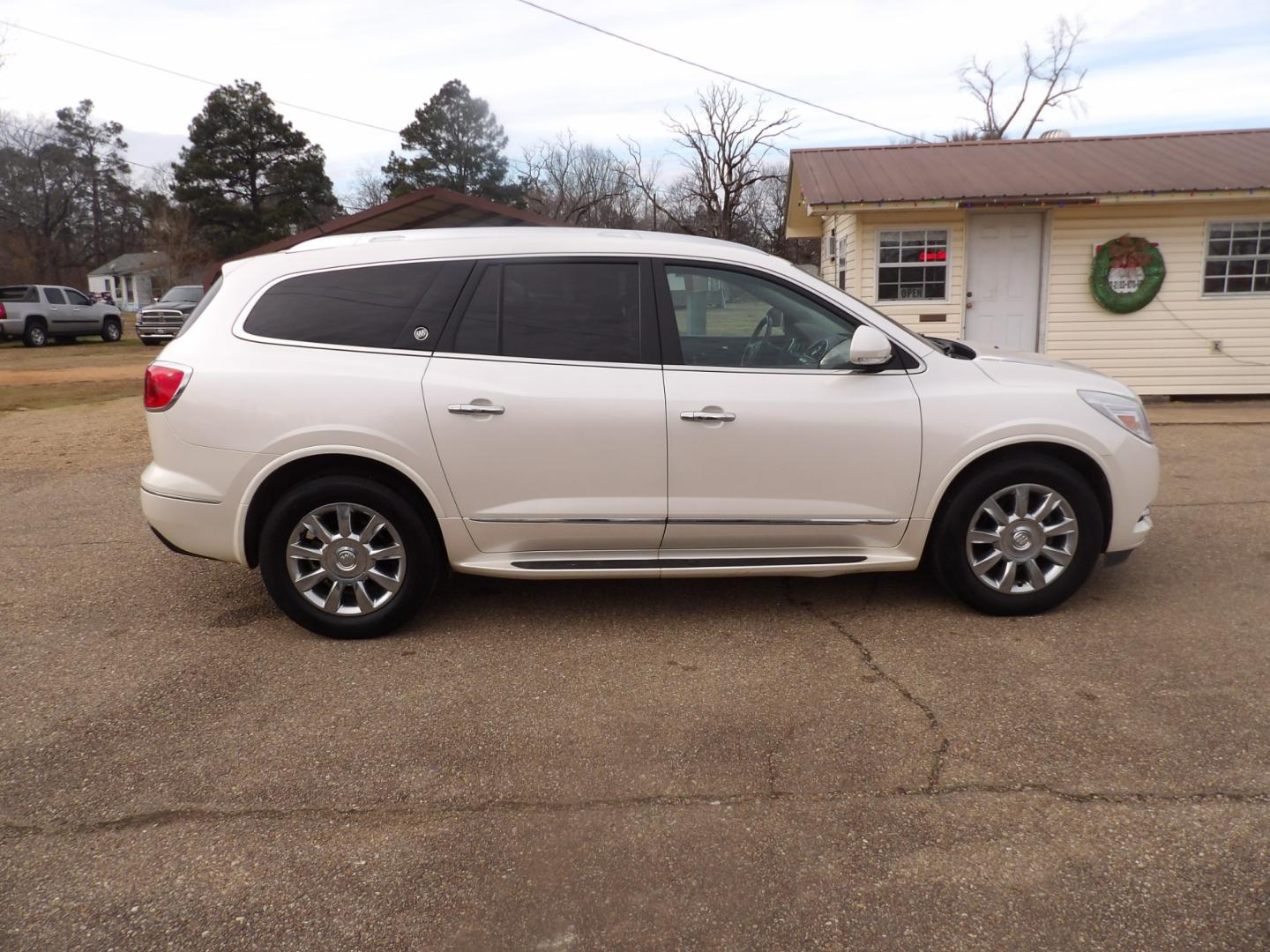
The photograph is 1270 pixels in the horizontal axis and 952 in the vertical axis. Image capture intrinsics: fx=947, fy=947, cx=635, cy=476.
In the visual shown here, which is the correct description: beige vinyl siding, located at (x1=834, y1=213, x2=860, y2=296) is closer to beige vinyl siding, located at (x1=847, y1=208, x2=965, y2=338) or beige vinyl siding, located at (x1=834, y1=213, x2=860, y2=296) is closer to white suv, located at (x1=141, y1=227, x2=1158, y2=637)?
beige vinyl siding, located at (x1=847, y1=208, x2=965, y2=338)

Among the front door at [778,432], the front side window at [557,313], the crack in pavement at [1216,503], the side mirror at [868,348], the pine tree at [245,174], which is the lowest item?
the crack in pavement at [1216,503]

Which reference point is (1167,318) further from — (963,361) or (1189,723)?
(1189,723)

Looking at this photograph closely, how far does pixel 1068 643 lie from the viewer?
4262mm

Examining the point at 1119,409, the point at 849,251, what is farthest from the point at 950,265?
the point at 1119,409

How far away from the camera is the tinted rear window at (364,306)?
4.34 meters

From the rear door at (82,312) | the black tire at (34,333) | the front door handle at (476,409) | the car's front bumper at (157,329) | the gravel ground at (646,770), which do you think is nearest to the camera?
the gravel ground at (646,770)

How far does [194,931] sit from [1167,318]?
1271cm

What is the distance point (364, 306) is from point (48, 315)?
27.4m

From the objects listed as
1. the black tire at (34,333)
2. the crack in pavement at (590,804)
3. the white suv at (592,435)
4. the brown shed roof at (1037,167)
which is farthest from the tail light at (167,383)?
the black tire at (34,333)

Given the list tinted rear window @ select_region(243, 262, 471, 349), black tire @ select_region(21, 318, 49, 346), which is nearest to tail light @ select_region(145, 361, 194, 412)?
tinted rear window @ select_region(243, 262, 471, 349)

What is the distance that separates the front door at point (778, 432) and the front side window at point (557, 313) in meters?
0.21

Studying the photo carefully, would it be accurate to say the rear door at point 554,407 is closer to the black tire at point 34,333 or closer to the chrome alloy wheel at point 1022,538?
the chrome alloy wheel at point 1022,538

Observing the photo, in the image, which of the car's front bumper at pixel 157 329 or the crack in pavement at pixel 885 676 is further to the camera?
the car's front bumper at pixel 157 329

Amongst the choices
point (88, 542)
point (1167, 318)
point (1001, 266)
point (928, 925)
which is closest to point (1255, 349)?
point (1167, 318)
